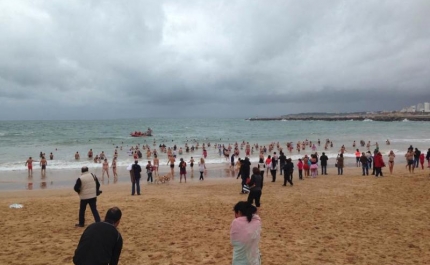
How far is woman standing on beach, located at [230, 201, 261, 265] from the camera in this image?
3941 mm

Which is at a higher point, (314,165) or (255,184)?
(255,184)

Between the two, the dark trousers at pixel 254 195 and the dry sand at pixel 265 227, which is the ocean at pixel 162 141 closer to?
the dry sand at pixel 265 227

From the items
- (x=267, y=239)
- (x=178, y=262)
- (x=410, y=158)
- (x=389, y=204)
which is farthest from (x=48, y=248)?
(x=410, y=158)

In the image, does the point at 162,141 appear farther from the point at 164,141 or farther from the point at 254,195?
the point at 254,195

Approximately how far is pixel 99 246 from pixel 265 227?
6.03m

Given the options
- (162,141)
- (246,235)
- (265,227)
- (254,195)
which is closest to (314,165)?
(254,195)

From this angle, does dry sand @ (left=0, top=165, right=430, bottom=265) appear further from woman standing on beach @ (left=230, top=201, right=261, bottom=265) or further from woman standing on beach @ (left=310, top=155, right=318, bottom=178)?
woman standing on beach @ (left=310, top=155, right=318, bottom=178)

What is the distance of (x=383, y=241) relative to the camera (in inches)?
293

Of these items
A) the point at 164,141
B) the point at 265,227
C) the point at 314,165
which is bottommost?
the point at 265,227

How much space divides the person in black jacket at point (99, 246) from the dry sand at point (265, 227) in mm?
3165

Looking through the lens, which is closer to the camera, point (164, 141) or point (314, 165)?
point (314, 165)

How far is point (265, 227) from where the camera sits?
28.3 feet

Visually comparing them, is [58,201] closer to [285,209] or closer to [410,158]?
[285,209]

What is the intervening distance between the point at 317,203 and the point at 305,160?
26.5ft
